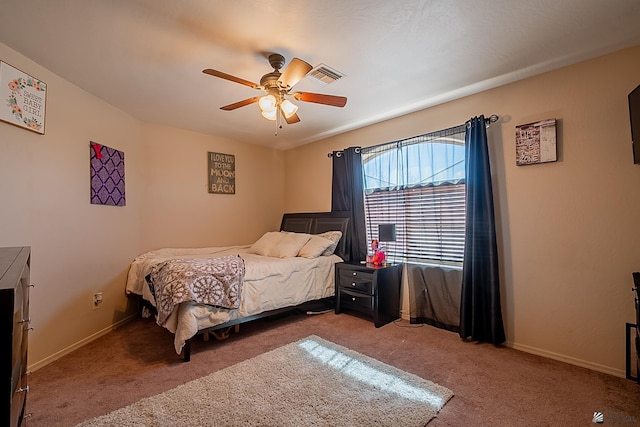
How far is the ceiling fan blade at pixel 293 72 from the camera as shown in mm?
1921

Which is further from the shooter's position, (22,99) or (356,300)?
(356,300)

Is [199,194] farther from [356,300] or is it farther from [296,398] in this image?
[296,398]

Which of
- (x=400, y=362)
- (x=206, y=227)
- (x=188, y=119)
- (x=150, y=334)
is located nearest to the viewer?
(x=400, y=362)

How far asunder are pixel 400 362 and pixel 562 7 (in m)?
2.69

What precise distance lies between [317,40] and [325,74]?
0.47 meters

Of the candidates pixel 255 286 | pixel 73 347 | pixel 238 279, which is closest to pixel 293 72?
pixel 238 279

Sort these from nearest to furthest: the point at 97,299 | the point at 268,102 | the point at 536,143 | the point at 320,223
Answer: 1. the point at 268,102
2. the point at 536,143
3. the point at 97,299
4. the point at 320,223

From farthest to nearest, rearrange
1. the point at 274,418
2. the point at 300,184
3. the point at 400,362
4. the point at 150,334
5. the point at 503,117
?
the point at 300,184 < the point at 150,334 < the point at 503,117 < the point at 400,362 < the point at 274,418

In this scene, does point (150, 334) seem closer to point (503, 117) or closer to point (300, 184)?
point (300, 184)

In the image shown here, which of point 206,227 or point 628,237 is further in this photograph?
point 206,227

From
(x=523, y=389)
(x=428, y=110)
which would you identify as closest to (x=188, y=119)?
(x=428, y=110)

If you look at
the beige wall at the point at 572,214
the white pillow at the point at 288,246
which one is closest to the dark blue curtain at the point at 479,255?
the beige wall at the point at 572,214

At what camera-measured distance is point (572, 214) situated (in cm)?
239

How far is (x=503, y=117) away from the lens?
9.04ft
